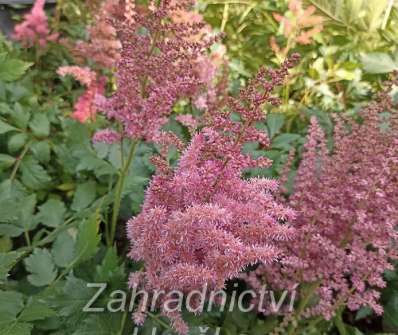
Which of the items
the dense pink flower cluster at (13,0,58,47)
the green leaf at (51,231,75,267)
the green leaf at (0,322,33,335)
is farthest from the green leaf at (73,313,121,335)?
the dense pink flower cluster at (13,0,58,47)

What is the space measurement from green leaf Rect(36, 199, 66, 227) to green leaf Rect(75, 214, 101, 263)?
0.90ft

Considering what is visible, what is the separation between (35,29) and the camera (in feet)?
8.62

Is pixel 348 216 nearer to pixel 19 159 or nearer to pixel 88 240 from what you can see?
pixel 88 240

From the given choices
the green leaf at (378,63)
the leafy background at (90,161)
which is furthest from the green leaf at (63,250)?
the green leaf at (378,63)

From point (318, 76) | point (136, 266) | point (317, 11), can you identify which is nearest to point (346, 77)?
point (318, 76)

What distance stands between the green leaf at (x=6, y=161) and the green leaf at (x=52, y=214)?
227 mm

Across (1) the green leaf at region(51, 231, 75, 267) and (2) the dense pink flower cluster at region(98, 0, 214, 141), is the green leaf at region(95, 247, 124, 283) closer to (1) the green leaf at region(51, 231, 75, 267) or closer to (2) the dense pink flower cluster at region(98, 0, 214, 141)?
(1) the green leaf at region(51, 231, 75, 267)

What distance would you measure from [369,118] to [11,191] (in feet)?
3.47

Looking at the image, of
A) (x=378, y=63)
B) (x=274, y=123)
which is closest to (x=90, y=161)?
(x=274, y=123)

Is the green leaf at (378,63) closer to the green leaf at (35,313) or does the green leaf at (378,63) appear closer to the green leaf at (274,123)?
the green leaf at (274,123)

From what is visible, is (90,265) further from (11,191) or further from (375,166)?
(375,166)

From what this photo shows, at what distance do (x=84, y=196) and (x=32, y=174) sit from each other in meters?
0.23

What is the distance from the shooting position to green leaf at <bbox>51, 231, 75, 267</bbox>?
1441 millimetres

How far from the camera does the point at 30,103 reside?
2023 millimetres
